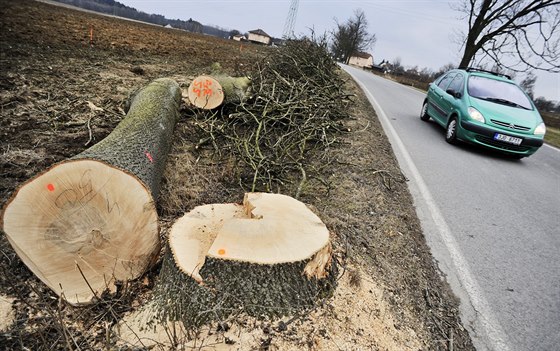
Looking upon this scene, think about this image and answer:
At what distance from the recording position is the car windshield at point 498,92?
7172mm

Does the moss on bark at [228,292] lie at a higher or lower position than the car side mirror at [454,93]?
lower

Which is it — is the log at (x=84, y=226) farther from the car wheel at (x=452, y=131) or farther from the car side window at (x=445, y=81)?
the car side window at (x=445, y=81)

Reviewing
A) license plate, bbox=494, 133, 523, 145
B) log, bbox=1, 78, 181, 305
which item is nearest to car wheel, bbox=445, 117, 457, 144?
license plate, bbox=494, 133, 523, 145

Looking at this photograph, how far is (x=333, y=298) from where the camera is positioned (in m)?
2.40

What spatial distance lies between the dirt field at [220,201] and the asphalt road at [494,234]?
22cm

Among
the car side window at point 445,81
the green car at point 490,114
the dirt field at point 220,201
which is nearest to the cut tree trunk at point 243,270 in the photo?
the dirt field at point 220,201

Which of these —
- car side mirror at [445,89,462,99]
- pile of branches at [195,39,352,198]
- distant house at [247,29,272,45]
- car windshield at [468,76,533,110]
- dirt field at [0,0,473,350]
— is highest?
distant house at [247,29,272,45]

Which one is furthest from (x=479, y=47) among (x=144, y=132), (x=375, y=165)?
(x=144, y=132)

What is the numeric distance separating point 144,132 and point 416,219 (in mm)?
3044

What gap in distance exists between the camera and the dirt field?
6.82ft

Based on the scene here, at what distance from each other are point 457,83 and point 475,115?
61.6 inches

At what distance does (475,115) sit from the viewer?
22.1 ft

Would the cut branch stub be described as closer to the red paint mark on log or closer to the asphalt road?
the red paint mark on log

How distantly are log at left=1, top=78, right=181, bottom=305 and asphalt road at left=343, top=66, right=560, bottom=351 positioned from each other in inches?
97.3
